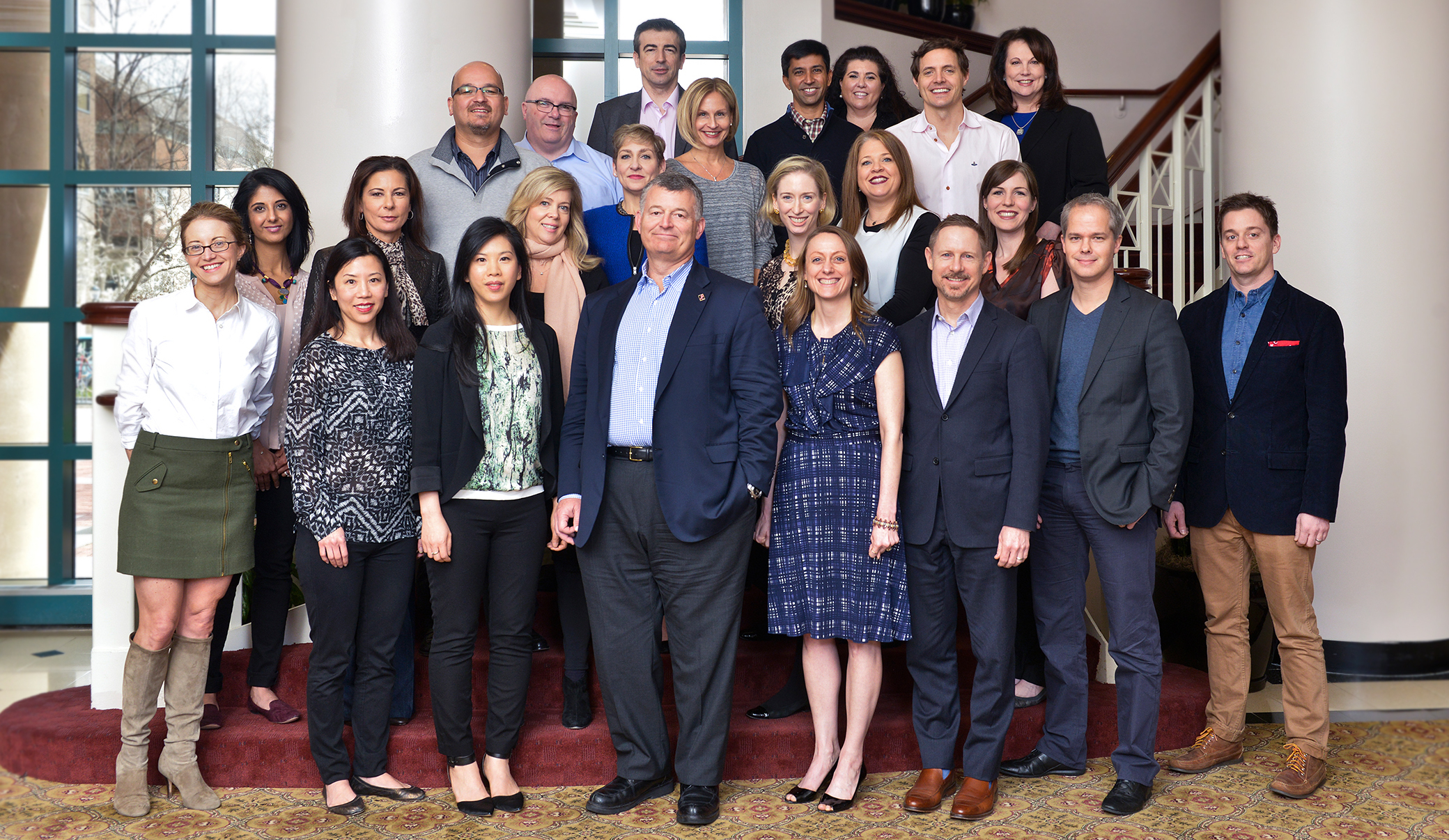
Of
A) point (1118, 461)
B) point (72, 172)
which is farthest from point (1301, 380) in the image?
point (72, 172)

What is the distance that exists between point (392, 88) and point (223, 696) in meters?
2.50

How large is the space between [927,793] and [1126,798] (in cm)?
56

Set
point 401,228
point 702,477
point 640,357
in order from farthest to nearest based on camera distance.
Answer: point 401,228
point 640,357
point 702,477

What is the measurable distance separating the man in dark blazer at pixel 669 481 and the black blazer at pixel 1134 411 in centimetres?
93

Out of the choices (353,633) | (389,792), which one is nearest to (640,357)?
(353,633)

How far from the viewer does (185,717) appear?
119 inches

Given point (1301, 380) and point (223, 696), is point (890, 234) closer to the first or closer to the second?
point (1301, 380)

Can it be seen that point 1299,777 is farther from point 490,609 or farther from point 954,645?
point 490,609

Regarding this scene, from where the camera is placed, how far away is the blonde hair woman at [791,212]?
3191mm

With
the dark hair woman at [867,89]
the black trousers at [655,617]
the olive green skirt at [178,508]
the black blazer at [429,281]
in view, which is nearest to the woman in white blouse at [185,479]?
the olive green skirt at [178,508]

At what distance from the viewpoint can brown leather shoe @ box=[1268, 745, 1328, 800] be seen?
10.2 ft

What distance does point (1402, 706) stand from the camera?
4.01 meters

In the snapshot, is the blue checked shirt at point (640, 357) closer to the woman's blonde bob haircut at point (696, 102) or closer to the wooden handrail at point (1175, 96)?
the woman's blonde bob haircut at point (696, 102)

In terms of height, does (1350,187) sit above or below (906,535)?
above
